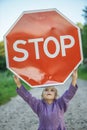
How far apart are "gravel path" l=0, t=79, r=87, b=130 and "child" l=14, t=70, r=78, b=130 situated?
3.54 feet

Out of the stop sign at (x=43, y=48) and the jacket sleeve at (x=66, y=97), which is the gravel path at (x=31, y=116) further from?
the stop sign at (x=43, y=48)

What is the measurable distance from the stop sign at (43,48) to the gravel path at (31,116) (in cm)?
120

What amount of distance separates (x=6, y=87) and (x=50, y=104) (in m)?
1.10

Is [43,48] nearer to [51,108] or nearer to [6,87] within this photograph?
A: [51,108]

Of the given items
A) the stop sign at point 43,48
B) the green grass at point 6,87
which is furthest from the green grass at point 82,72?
the stop sign at point 43,48

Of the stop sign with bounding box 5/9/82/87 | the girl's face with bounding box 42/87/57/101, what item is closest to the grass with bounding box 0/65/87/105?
the girl's face with bounding box 42/87/57/101

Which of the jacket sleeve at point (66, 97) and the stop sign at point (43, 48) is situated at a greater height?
the stop sign at point (43, 48)

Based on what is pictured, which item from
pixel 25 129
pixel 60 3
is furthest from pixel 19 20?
pixel 25 129

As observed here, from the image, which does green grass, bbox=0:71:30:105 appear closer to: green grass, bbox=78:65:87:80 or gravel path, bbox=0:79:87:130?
gravel path, bbox=0:79:87:130

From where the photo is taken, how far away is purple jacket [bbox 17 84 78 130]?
1.52 m

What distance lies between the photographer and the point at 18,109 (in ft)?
8.80

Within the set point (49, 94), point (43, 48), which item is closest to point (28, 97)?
point (49, 94)

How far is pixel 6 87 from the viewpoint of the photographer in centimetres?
260

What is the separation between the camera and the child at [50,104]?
59.7 inches
